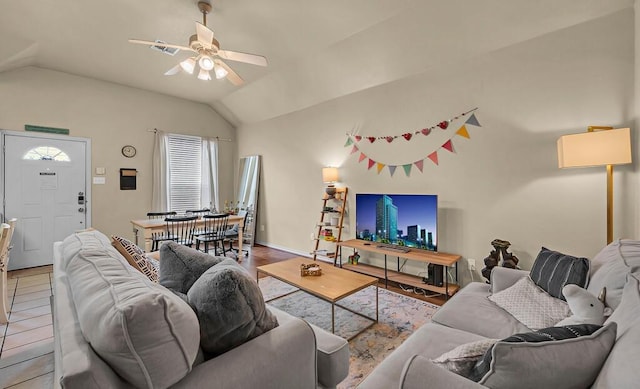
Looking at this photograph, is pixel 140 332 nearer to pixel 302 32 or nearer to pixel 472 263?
pixel 472 263

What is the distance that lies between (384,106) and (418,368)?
11.7 ft

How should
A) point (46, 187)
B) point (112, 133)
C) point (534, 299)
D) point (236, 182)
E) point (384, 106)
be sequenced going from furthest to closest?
point (236, 182)
point (112, 133)
point (46, 187)
point (384, 106)
point (534, 299)

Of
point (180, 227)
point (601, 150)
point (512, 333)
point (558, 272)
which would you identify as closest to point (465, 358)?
point (512, 333)

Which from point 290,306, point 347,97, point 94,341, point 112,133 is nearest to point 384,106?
point 347,97

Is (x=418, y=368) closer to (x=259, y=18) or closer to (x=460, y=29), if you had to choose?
(x=460, y=29)

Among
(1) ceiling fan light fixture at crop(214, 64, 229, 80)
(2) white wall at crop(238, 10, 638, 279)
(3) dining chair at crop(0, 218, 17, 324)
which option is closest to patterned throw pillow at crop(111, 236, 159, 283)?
(3) dining chair at crop(0, 218, 17, 324)

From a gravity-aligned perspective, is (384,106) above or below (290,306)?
above

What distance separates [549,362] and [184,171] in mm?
6148

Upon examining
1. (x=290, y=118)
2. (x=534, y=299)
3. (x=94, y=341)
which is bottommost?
(x=534, y=299)

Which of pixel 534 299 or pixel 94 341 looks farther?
pixel 534 299

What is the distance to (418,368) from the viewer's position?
0.85 meters

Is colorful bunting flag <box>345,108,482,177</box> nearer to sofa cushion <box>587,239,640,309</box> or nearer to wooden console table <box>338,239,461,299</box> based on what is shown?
wooden console table <box>338,239,461,299</box>

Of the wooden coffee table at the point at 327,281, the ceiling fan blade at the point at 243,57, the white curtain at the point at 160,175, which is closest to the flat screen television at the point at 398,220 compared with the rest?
the wooden coffee table at the point at 327,281

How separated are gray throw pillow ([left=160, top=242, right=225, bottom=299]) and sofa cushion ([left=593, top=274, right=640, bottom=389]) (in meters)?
1.47
